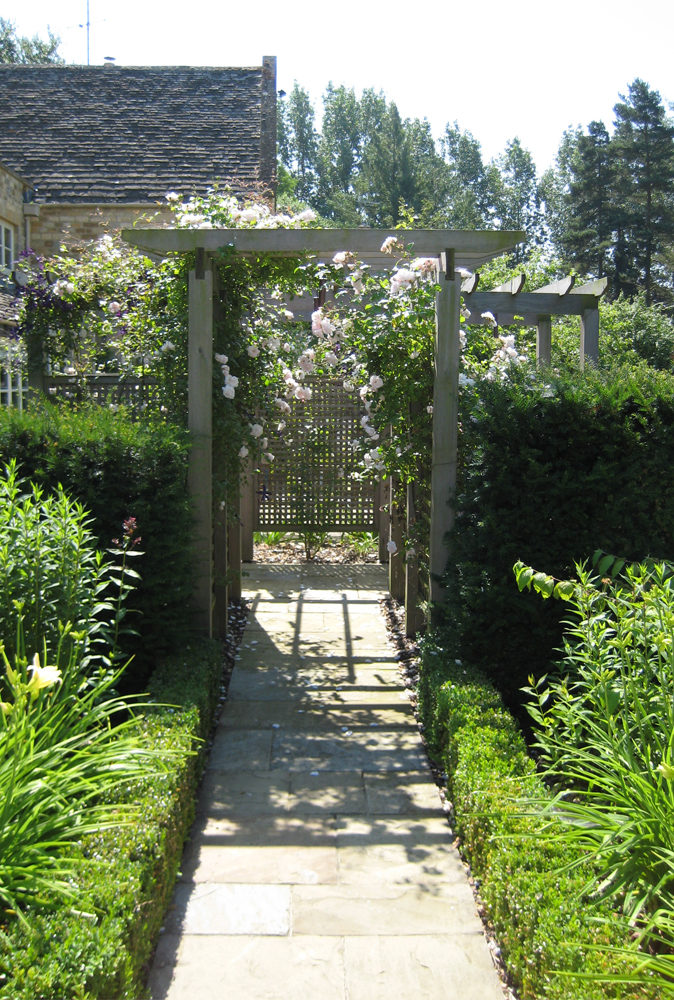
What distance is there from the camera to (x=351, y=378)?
6859 millimetres

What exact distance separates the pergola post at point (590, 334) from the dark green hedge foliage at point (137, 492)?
4915 mm

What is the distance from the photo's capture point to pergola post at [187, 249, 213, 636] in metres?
5.45

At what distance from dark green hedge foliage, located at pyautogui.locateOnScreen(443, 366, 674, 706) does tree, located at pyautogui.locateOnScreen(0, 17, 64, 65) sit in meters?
39.0

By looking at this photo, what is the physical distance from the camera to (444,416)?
544 centimetres

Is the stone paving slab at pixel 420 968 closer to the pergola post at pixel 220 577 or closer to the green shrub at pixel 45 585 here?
the green shrub at pixel 45 585

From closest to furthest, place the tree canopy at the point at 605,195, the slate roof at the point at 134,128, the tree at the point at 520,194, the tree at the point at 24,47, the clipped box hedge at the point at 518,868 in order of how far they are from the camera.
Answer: the clipped box hedge at the point at 518,868
the slate roof at the point at 134,128
the tree canopy at the point at 605,195
the tree at the point at 24,47
the tree at the point at 520,194

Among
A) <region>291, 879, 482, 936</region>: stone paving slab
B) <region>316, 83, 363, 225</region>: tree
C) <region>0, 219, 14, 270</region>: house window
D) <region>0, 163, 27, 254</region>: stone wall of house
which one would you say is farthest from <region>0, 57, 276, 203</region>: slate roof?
<region>316, 83, 363, 225</region>: tree

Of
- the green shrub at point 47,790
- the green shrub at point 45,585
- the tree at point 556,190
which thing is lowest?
the green shrub at point 47,790

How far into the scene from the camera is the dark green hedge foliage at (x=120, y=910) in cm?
206

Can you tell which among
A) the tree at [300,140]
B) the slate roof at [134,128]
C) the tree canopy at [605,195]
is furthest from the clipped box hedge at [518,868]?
the tree at [300,140]

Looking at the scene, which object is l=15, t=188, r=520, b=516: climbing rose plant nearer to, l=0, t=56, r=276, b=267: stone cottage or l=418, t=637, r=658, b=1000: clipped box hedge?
l=418, t=637, r=658, b=1000: clipped box hedge

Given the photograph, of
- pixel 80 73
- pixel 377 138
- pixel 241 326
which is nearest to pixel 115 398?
pixel 241 326

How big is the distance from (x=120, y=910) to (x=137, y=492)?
2621 mm

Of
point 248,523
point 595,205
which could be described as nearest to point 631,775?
point 248,523
